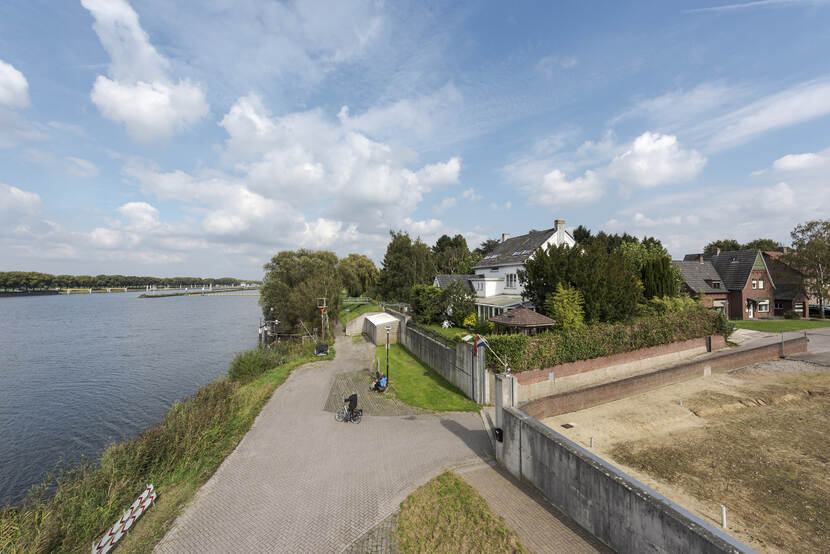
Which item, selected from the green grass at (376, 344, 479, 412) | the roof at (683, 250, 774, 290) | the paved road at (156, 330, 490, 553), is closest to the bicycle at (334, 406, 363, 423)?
the paved road at (156, 330, 490, 553)

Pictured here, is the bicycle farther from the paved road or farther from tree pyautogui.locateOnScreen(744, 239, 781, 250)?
tree pyautogui.locateOnScreen(744, 239, 781, 250)

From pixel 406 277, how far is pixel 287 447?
3999 centimetres

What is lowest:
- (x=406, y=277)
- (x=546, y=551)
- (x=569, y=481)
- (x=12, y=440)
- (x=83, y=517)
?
(x=12, y=440)

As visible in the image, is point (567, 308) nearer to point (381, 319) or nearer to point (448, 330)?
point (448, 330)

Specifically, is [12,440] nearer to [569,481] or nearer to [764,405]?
[569,481]

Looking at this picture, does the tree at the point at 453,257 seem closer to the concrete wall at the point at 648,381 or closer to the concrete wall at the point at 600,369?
the concrete wall at the point at 600,369

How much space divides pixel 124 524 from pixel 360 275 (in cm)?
7326

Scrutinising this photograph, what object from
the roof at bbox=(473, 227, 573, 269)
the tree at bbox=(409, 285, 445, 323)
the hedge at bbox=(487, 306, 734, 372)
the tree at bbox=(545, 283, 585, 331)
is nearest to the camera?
the hedge at bbox=(487, 306, 734, 372)

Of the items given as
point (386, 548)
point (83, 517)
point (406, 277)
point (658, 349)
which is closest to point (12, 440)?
point (83, 517)

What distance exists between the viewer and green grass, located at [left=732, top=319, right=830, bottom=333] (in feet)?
103

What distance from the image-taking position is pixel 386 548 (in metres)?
7.32

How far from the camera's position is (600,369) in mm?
19078

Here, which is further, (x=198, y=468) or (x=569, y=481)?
(x=198, y=468)

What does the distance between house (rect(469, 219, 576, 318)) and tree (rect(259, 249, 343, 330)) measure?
55.0 ft
